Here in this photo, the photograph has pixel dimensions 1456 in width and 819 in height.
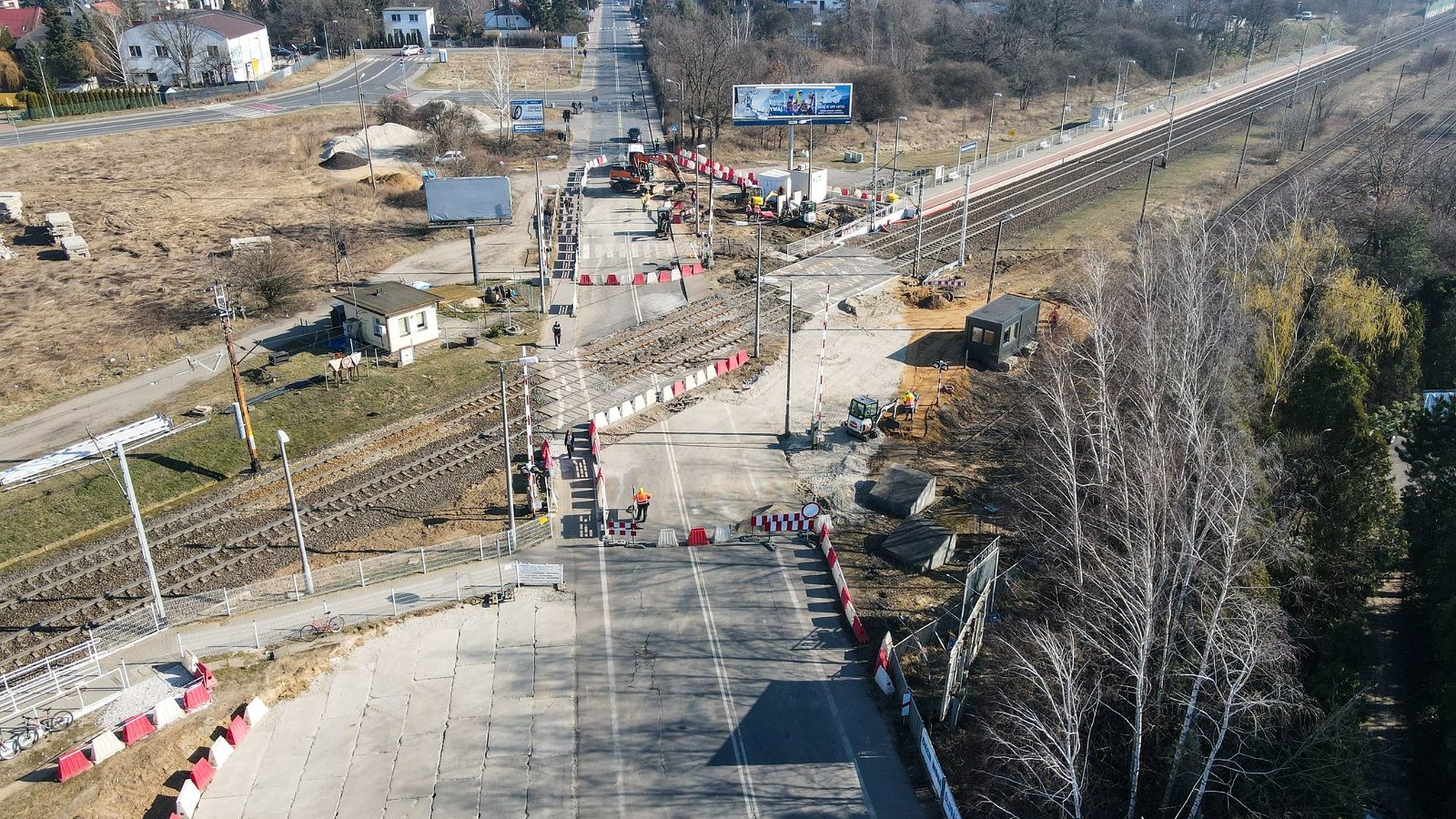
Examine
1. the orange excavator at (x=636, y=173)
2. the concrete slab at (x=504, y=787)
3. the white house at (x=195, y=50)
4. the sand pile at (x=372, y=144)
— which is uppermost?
the white house at (x=195, y=50)

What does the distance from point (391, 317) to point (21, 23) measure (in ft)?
296

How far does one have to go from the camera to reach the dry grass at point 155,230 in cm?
4150

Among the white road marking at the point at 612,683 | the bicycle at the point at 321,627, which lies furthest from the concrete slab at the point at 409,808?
the bicycle at the point at 321,627

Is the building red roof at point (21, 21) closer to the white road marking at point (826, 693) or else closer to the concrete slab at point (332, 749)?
the concrete slab at point (332, 749)

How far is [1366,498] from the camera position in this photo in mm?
24828

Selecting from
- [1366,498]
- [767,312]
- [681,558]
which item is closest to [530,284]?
[767,312]

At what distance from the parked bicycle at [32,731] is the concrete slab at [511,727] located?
985 cm

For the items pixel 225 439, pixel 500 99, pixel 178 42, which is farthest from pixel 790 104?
pixel 178 42

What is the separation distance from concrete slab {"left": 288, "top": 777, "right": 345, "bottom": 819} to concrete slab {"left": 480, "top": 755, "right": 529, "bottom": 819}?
3143 mm

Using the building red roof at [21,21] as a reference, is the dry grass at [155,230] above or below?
below

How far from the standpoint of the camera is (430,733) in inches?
906

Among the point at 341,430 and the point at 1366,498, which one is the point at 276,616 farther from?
the point at 1366,498

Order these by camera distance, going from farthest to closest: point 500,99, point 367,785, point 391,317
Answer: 1. point 500,99
2. point 391,317
3. point 367,785

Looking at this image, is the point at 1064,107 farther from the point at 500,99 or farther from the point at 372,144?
the point at 372,144
